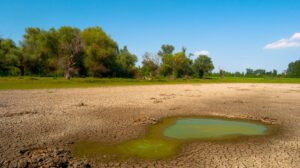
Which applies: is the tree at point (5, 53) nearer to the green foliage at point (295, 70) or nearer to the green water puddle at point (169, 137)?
the green water puddle at point (169, 137)

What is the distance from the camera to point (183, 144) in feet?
17.0

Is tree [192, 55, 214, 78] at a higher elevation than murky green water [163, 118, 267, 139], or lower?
higher

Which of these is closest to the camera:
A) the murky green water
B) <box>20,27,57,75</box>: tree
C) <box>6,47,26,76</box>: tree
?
the murky green water

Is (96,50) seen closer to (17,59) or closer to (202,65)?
(17,59)

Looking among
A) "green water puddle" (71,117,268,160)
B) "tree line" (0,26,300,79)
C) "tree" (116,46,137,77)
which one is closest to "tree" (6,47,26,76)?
"tree line" (0,26,300,79)

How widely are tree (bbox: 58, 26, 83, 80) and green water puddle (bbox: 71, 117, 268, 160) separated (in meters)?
32.8

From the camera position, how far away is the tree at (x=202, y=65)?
8166 centimetres

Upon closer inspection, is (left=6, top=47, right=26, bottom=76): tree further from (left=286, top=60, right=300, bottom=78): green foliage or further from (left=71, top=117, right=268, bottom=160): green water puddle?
(left=286, top=60, right=300, bottom=78): green foliage

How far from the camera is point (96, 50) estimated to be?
41688mm

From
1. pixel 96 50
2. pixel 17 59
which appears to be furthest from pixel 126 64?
pixel 17 59

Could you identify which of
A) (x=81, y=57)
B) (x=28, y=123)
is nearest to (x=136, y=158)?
(x=28, y=123)

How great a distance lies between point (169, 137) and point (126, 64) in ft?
177

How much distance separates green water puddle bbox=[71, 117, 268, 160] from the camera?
14.8 ft

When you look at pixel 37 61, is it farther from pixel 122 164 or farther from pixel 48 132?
pixel 122 164
